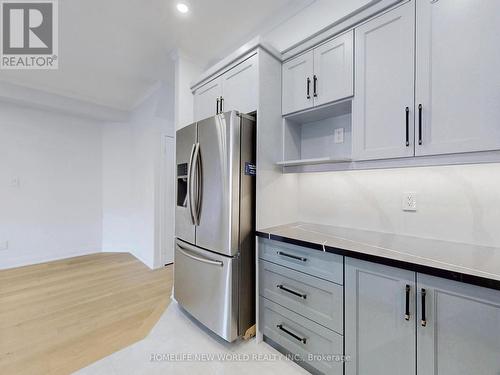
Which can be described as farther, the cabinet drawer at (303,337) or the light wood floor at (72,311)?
the light wood floor at (72,311)

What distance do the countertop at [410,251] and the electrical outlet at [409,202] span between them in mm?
190

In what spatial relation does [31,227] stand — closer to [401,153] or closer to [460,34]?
[401,153]

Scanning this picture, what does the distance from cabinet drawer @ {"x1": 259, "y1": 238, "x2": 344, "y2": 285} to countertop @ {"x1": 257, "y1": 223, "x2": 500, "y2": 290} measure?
5 cm

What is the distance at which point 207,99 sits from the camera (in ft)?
7.53

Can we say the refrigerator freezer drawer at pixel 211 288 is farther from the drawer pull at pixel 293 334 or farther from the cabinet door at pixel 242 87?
the cabinet door at pixel 242 87

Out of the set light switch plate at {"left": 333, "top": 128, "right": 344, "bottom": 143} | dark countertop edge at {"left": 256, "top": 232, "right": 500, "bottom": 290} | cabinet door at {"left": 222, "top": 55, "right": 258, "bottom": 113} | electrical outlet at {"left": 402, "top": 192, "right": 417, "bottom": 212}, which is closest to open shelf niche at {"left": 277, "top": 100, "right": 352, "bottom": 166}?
light switch plate at {"left": 333, "top": 128, "right": 344, "bottom": 143}

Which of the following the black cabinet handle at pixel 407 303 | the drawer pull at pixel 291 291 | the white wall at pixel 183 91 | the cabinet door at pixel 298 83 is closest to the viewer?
the black cabinet handle at pixel 407 303

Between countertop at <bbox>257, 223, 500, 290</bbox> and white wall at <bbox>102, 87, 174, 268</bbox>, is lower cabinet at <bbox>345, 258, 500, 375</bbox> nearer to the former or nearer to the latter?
countertop at <bbox>257, 223, 500, 290</bbox>

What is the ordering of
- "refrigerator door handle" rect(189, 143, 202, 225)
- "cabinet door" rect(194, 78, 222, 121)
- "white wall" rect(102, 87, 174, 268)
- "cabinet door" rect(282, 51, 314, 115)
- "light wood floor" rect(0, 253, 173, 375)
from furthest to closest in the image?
"white wall" rect(102, 87, 174, 268) < "cabinet door" rect(194, 78, 222, 121) < "refrigerator door handle" rect(189, 143, 202, 225) < "cabinet door" rect(282, 51, 314, 115) < "light wood floor" rect(0, 253, 173, 375)

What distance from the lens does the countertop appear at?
91 cm

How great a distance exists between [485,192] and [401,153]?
49cm

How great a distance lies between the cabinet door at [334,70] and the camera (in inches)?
60.2

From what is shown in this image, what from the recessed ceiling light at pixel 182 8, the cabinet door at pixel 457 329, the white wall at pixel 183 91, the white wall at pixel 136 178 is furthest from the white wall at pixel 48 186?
the cabinet door at pixel 457 329

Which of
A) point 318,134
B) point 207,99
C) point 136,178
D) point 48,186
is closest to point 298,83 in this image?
point 318,134
